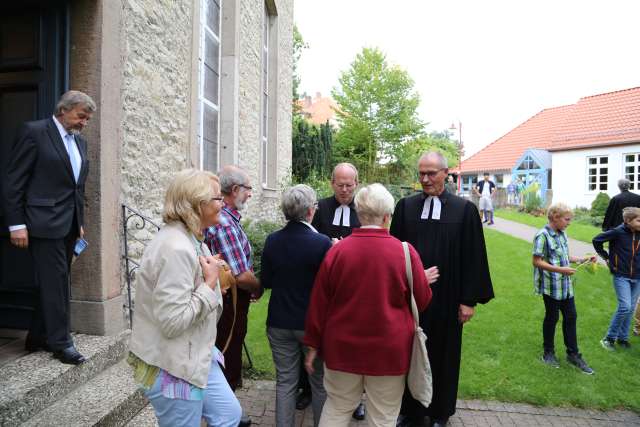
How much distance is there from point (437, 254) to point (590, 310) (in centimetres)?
450

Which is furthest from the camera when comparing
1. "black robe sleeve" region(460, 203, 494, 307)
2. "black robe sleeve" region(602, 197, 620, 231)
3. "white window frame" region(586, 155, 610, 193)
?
"white window frame" region(586, 155, 610, 193)

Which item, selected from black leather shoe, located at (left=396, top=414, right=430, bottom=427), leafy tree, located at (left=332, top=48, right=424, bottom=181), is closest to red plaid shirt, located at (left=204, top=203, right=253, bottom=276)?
black leather shoe, located at (left=396, top=414, right=430, bottom=427)

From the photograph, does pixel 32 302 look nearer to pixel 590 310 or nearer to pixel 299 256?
pixel 299 256

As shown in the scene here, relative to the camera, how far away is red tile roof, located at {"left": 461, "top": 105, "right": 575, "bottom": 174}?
30922 mm

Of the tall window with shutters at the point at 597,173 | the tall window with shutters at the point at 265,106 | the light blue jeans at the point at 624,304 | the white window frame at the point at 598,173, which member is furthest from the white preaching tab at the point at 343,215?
the tall window with shutters at the point at 597,173

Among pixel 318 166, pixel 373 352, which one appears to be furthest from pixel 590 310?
pixel 318 166

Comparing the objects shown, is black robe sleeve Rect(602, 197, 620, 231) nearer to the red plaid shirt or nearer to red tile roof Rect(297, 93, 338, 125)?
the red plaid shirt

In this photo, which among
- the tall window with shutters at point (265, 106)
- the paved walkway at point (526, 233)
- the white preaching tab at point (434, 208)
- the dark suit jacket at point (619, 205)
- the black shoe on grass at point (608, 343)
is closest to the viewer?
the white preaching tab at point (434, 208)

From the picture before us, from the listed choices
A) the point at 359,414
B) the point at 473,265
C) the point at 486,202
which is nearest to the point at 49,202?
the point at 359,414

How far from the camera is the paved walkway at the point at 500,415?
362cm

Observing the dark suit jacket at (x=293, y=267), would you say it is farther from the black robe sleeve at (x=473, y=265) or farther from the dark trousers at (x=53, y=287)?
the dark trousers at (x=53, y=287)

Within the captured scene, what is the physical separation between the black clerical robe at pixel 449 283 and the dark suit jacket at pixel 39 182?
275 cm

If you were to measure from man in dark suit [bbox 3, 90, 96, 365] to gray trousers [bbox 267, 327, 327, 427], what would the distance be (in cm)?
157

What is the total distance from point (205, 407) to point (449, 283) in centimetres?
211
